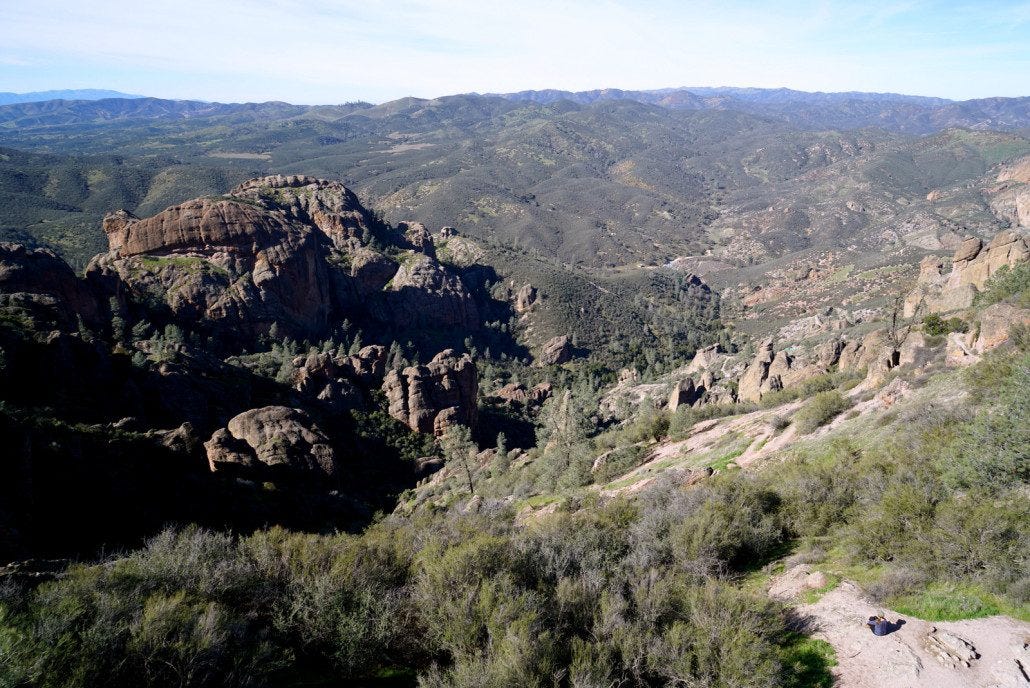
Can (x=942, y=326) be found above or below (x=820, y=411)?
above

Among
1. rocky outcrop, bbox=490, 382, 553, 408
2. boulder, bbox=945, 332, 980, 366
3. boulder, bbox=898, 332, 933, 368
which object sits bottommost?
rocky outcrop, bbox=490, 382, 553, 408

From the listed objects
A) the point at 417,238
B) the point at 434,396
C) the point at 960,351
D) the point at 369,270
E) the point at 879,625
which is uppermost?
the point at 417,238

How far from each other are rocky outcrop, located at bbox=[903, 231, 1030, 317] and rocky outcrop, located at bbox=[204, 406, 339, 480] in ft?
148

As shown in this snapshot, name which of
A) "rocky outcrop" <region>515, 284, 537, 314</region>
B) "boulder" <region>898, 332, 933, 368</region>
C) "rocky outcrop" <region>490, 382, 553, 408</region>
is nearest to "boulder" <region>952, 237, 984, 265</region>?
"boulder" <region>898, 332, 933, 368</region>

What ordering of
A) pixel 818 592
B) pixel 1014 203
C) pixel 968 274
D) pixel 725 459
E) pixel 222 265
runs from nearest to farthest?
pixel 818 592 < pixel 725 459 < pixel 968 274 < pixel 222 265 < pixel 1014 203

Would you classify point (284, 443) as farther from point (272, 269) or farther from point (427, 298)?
point (427, 298)

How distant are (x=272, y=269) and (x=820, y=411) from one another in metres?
72.2

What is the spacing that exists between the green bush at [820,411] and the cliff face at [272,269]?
66.3 m

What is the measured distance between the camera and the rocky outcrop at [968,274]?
3872 centimetres

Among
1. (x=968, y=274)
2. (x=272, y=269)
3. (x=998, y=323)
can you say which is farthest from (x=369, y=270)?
(x=998, y=323)

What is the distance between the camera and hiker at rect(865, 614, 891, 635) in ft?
33.9

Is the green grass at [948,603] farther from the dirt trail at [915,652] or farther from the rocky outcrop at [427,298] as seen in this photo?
the rocky outcrop at [427,298]

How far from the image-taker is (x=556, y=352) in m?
95.8

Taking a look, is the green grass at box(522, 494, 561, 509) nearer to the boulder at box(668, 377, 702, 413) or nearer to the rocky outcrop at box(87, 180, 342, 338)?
the boulder at box(668, 377, 702, 413)
